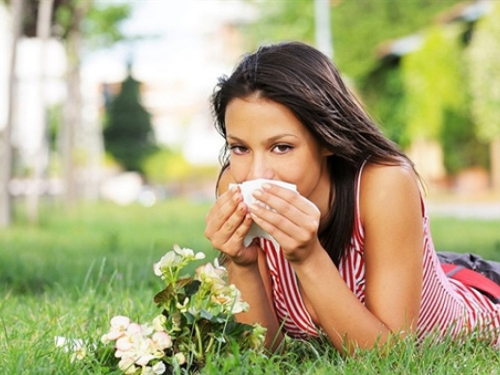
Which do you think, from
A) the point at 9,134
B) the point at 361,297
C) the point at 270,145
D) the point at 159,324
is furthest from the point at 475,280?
the point at 9,134

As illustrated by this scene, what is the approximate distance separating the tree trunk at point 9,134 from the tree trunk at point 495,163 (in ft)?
50.9

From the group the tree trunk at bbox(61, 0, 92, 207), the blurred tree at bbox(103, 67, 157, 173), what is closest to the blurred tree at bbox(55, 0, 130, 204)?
the tree trunk at bbox(61, 0, 92, 207)

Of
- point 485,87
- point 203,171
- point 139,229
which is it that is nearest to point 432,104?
point 485,87

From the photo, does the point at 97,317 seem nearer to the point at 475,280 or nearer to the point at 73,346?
the point at 73,346

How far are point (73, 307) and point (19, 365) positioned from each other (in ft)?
4.07

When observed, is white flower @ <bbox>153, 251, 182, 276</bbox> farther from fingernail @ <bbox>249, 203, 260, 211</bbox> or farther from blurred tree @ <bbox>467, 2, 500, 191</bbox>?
blurred tree @ <bbox>467, 2, 500, 191</bbox>

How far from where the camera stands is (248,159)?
2.49 metres

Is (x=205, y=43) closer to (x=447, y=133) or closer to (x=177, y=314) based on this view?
(x=447, y=133)

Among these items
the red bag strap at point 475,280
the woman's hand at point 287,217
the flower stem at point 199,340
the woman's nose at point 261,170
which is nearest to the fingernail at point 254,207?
the woman's hand at point 287,217

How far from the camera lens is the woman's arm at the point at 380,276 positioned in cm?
246

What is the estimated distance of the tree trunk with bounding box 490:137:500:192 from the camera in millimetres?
23438

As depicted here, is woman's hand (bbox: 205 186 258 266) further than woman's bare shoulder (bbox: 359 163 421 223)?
No

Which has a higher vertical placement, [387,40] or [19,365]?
[387,40]

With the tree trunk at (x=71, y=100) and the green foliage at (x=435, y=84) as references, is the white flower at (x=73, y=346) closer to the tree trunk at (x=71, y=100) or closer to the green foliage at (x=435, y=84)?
the tree trunk at (x=71, y=100)
